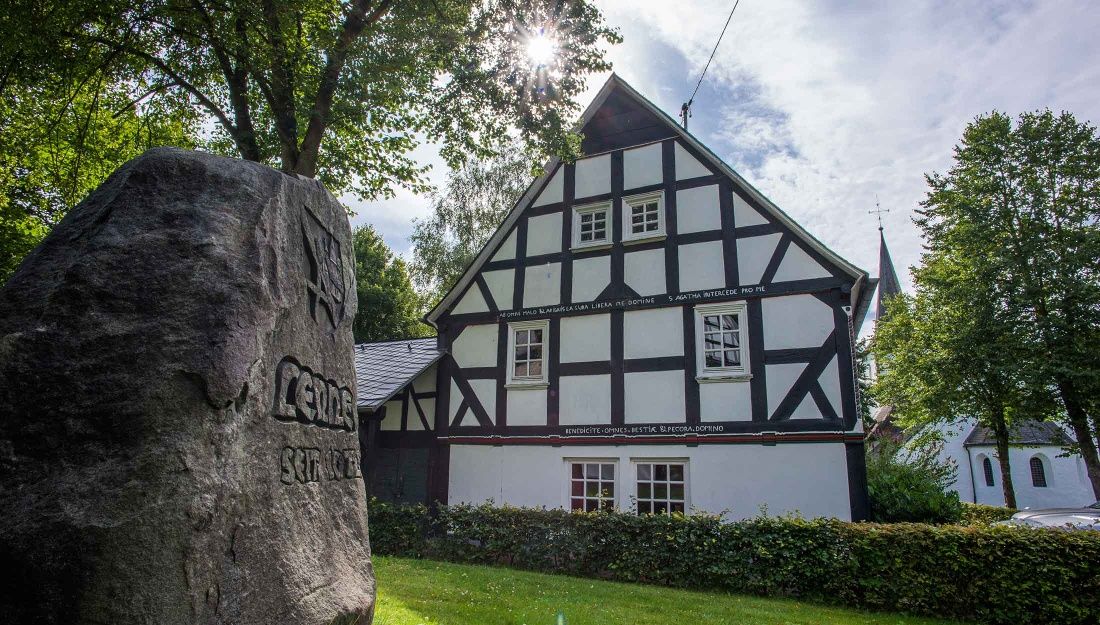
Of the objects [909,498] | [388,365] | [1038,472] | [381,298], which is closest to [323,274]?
[909,498]

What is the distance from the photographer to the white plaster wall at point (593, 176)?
44.9ft

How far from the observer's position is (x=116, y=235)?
98.0 inches

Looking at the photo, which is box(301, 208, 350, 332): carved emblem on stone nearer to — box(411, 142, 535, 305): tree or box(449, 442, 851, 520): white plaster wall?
box(449, 442, 851, 520): white plaster wall

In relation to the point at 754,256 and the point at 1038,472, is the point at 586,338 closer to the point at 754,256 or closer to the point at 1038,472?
the point at 754,256

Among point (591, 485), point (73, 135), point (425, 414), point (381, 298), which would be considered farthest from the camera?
point (381, 298)

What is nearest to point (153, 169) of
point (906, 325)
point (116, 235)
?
point (116, 235)

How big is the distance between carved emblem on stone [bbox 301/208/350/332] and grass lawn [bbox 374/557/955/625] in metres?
3.15

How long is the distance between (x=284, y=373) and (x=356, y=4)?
8886 millimetres

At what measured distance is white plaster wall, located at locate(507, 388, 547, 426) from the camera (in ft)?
41.6

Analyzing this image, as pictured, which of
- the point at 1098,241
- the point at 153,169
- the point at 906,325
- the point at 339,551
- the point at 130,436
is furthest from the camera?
the point at 906,325

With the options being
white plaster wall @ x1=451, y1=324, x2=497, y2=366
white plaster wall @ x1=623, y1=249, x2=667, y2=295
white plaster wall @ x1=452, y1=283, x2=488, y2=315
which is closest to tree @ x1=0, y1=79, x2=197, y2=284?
white plaster wall @ x1=452, y1=283, x2=488, y2=315

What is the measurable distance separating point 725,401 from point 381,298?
63.2ft

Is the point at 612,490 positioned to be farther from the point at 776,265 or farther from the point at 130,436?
the point at 130,436

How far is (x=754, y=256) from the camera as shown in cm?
1182
